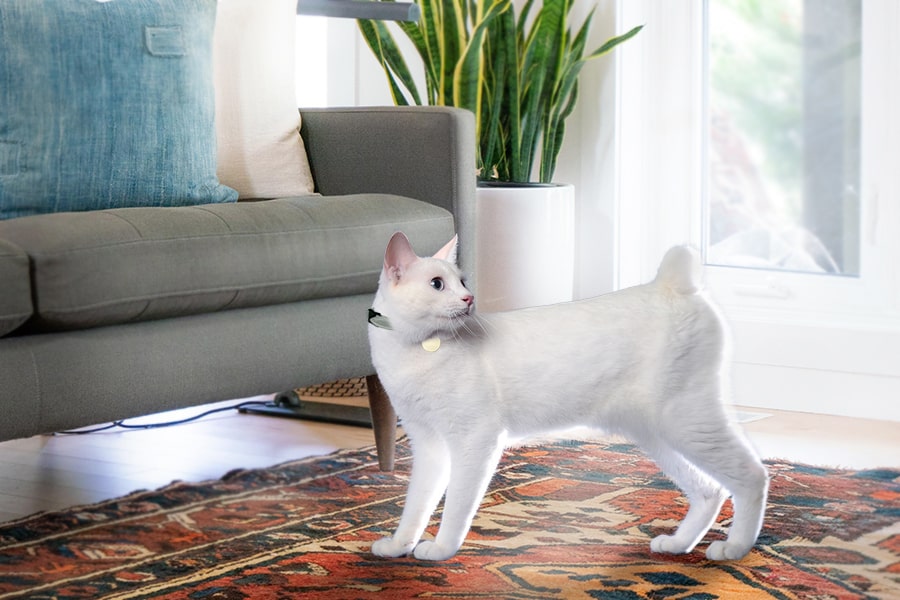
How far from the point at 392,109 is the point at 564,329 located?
3.28ft

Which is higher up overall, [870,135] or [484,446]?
[870,135]

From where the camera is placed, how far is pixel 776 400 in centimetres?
310

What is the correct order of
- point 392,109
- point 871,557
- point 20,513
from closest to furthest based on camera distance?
point 871,557 < point 20,513 < point 392,109

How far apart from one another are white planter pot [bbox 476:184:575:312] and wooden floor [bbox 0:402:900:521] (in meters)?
0.51

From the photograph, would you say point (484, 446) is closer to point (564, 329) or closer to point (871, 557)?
point (564, 329)

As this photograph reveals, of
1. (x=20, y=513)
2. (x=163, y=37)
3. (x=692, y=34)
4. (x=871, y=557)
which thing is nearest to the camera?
(x=871, y=557)

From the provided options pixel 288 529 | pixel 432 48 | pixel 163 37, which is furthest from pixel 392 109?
pixel 288 529

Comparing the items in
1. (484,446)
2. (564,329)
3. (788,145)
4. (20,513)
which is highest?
(788,145)

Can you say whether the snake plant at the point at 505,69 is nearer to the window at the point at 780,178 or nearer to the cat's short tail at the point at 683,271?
the window at the point at 780,178

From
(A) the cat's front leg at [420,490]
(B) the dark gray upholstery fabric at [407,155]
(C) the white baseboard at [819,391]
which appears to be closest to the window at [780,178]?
(C) the white baseboard at [819,391]

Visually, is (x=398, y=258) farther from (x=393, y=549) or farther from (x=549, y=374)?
(x=393, y=549)

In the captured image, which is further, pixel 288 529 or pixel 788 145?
pixel 788 145

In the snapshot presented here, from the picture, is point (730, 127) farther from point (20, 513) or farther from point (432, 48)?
point (20, 513)

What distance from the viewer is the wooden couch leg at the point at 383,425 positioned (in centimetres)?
232
